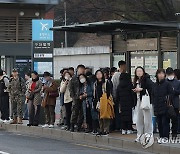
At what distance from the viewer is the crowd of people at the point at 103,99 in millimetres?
13680

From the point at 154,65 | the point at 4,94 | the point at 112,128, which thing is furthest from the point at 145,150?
the point at 4,94

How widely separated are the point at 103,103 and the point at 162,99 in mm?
2093

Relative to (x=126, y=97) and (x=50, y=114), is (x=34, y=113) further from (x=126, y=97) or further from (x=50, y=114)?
(x=126, y=97)

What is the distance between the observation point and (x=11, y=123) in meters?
19.2

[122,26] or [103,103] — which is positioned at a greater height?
[122,26]

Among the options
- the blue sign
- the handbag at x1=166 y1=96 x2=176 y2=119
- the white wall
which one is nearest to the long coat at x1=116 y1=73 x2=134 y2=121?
the handbag at x1=166 y1=96 x2=176 y2=119

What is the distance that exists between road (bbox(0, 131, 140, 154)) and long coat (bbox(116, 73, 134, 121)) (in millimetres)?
1288

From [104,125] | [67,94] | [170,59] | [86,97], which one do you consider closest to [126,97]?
[104,125]

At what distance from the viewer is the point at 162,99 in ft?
44.0

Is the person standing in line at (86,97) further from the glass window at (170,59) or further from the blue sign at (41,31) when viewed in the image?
the blue sign at (41,31)

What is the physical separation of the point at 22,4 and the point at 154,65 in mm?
13439

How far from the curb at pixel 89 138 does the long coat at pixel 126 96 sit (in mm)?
810

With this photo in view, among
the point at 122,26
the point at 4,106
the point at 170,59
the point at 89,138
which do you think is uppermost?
the point at 122,26

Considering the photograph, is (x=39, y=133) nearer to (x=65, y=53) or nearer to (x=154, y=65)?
(x=154, y=65)
